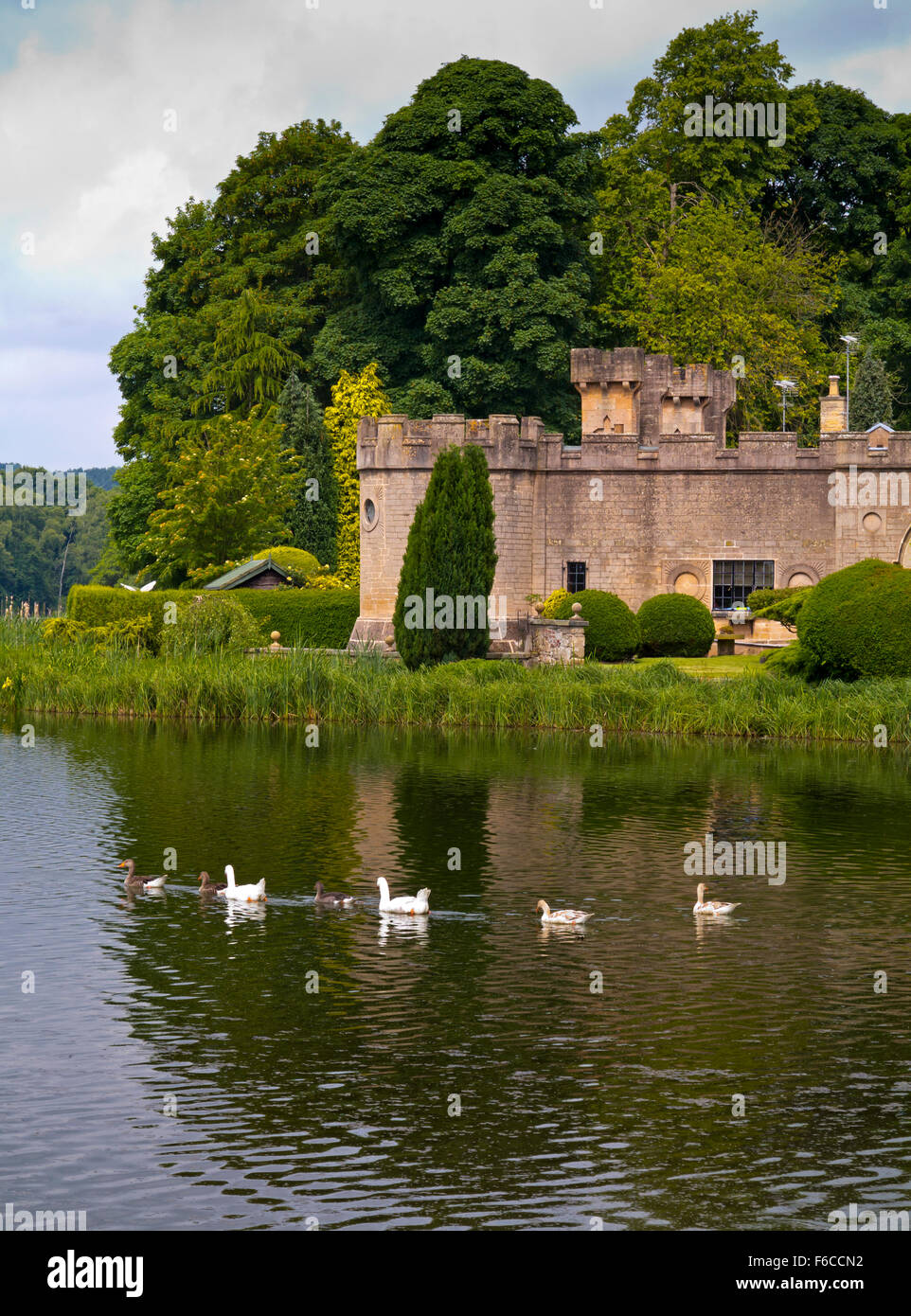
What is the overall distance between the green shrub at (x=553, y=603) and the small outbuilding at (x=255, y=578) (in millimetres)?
8385

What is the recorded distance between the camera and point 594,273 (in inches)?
2386

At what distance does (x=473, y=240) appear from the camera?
53969 mm

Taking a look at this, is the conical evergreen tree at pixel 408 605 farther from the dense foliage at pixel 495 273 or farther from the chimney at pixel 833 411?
the chimney at pixel 833 411

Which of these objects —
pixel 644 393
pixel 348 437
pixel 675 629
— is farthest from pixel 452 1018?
pixel 348 437

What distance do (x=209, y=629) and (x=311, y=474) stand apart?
60.2 feet

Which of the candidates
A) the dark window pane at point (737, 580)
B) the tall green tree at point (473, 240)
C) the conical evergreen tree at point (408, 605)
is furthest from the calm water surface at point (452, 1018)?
the tall green tree at point (473, 240)

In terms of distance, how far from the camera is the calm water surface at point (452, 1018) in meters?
9.99

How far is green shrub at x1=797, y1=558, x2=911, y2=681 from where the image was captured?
3338 cm

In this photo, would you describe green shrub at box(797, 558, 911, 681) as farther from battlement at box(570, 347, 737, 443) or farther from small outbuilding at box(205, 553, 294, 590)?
small outbuilding at box(205, 553, 294, 590)

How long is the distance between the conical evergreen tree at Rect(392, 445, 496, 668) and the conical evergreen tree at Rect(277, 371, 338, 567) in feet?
58.7

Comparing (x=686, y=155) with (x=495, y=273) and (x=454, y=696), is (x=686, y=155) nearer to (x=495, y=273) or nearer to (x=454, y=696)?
(x=495, y=273)

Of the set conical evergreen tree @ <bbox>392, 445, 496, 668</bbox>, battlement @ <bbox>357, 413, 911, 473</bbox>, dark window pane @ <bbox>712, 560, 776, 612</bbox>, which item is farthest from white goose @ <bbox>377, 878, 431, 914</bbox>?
dark window pane @ <bbox>712, 560, 776, 612</bbox>
